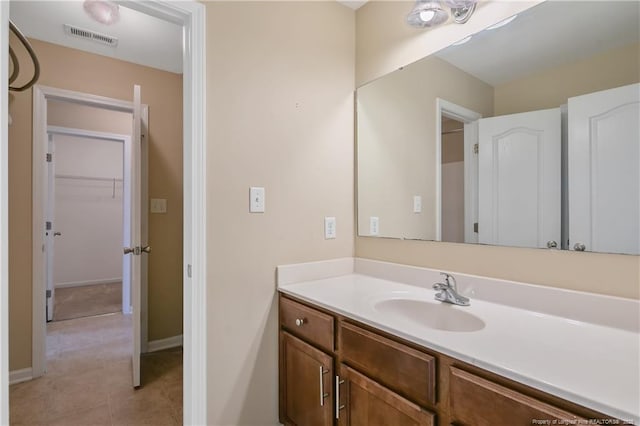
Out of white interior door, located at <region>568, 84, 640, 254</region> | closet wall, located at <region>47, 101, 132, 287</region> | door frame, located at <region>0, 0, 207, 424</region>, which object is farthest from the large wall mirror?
closet wall, located at <region>47, 101, 132, 287</region>

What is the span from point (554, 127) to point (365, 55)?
1106mm

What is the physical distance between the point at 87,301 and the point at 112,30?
3441 mm

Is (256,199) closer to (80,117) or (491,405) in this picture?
(491,405)

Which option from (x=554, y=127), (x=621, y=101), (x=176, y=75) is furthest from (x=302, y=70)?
(x=176, y=75)

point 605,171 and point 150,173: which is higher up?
point 150,173

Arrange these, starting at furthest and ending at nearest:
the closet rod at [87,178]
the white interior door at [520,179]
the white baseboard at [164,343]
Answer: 1. the closet rod at [87,178]
2. the white baseboard at [164,343]
3. the white interior door at [520,179]

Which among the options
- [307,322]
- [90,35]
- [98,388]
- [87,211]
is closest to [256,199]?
[307,322]

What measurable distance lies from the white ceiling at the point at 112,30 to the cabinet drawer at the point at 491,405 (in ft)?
8.14

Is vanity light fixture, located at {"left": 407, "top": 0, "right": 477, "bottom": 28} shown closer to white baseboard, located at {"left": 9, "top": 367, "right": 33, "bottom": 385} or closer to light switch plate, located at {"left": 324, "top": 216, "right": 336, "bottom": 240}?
light switch plate, located at {"left": 324, "top": 216, "right": 336, "bottom": 240}

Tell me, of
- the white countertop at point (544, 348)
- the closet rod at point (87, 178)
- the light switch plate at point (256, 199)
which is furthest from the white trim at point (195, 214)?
the closet rod at point (87, 178)

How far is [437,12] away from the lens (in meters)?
1.44

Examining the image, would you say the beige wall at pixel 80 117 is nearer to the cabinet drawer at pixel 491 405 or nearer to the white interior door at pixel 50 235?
the white interior door at pixel 50 235

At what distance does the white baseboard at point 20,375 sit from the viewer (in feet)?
7.08

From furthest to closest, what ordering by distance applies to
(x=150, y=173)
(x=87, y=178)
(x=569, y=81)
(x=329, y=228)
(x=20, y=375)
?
(x=87, y=178), (x=150, y=173), (x=20, y=375), (x=329, y=228), (x=569, y=81)
